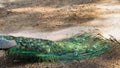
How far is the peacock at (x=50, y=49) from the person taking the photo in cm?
528

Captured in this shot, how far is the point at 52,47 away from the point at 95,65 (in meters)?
0.72

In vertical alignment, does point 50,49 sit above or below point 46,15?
above

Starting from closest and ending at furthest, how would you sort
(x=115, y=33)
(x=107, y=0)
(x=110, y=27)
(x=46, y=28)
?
(x=115, y=33), (x=110, y=27), (x=46, y=28), (x=107, y=0)

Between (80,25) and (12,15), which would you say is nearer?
(80,25)

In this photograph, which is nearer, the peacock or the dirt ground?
the peacock

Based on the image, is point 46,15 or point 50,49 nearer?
point 50,49

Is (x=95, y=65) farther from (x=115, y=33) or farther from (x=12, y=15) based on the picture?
(x=12, y=15)

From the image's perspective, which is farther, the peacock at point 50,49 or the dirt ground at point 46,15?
the dirt ground at point 46,15

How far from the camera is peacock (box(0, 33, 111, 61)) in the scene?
528 cm

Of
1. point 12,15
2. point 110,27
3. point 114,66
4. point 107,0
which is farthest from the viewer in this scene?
point 107,0

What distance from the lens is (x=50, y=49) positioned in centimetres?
536

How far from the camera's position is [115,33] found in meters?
6.89

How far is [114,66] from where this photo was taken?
17.3 ft

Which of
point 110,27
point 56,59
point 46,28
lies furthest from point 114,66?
point 46,28
